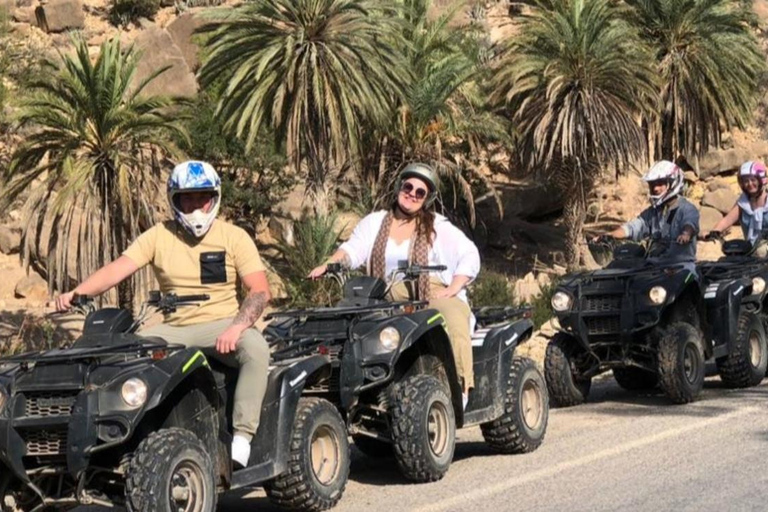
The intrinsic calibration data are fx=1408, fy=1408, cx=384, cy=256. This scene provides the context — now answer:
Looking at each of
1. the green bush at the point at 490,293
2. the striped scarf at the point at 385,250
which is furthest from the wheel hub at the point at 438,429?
the green bush at the point at 490,293

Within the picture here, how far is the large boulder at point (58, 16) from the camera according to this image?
46312 mm

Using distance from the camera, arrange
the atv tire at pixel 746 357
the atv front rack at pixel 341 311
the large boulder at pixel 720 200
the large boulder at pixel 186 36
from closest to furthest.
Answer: the atv front rack at pixel 341 311, the atv tire at pixel 746 357, the large boulder at pixel 720 200, the large boulder at pixel 186 36

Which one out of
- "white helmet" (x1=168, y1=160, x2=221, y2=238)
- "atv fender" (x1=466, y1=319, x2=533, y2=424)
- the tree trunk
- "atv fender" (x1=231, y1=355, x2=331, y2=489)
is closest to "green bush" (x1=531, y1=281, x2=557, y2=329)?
the tree trunk

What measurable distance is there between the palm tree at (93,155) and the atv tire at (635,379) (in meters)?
9.78

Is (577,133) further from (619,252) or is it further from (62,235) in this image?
(619,252)

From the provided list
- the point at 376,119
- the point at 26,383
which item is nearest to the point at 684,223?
the point at 26,383

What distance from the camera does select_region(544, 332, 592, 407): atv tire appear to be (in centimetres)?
1261

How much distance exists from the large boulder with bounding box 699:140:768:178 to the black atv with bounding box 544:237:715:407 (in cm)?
3056

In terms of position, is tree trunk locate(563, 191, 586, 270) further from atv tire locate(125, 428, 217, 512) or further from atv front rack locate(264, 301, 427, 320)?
atv tire locate(125, 428, 217, 512)

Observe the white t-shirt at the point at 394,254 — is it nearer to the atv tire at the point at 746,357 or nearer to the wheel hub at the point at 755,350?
the atv tire at the point at 746,357

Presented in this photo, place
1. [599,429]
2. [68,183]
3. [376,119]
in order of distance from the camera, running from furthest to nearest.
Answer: [376,119] → [68,183] → [599,429]

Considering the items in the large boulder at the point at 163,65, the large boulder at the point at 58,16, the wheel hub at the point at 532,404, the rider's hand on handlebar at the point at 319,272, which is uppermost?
the large boulder at the point at 58,16

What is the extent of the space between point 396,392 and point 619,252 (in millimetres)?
4565

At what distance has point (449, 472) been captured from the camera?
968 cm
